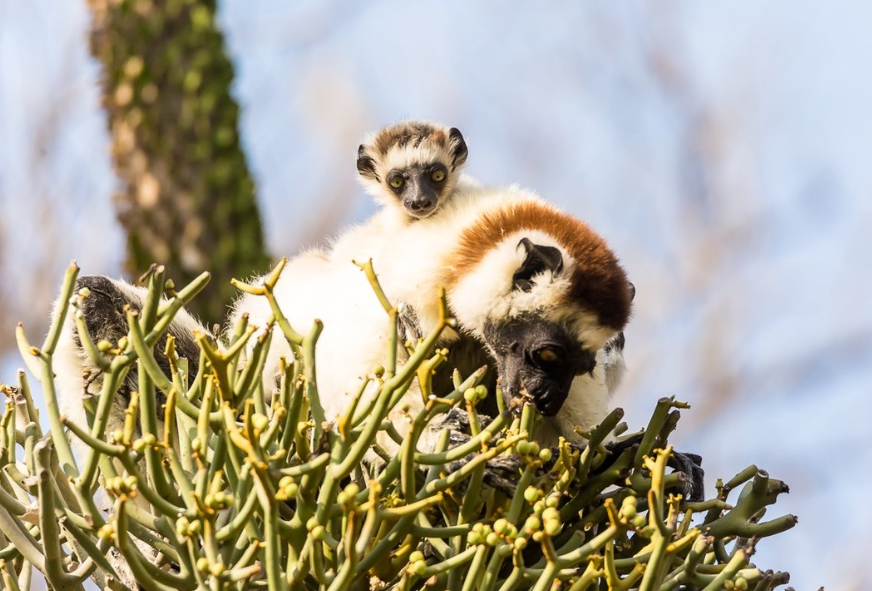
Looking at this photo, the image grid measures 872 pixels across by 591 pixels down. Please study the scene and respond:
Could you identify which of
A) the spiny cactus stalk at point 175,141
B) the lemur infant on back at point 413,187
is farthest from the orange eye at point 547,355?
the spiny cactus stalk at point 175,141

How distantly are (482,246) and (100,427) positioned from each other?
1954 millimetres

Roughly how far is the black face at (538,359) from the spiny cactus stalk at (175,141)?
418 centimetres

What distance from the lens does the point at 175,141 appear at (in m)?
8.34

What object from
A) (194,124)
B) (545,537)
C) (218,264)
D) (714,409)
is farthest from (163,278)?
(714,409)

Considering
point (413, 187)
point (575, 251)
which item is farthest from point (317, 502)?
point (413, 187)

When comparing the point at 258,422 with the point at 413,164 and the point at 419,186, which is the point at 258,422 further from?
the point at 413,164

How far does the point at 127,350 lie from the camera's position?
287cm

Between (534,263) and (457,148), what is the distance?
1.96 meters

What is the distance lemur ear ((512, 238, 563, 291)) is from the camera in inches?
159

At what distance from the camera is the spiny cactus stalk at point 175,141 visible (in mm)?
8094

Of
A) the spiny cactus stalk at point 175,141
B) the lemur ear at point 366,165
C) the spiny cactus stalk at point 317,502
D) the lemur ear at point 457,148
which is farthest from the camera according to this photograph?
the spiny cactus stalk at point 175,141

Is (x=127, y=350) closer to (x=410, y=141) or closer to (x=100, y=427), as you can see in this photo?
(x=100, y=427)

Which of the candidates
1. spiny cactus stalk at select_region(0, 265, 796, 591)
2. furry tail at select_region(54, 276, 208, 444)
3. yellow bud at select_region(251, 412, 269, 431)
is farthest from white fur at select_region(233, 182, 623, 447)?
yellow bud at select_region(251, 412, 269, 431)

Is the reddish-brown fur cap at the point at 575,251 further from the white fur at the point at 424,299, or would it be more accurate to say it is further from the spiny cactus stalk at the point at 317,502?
the spiny cactus stalk at the point at 317,502
